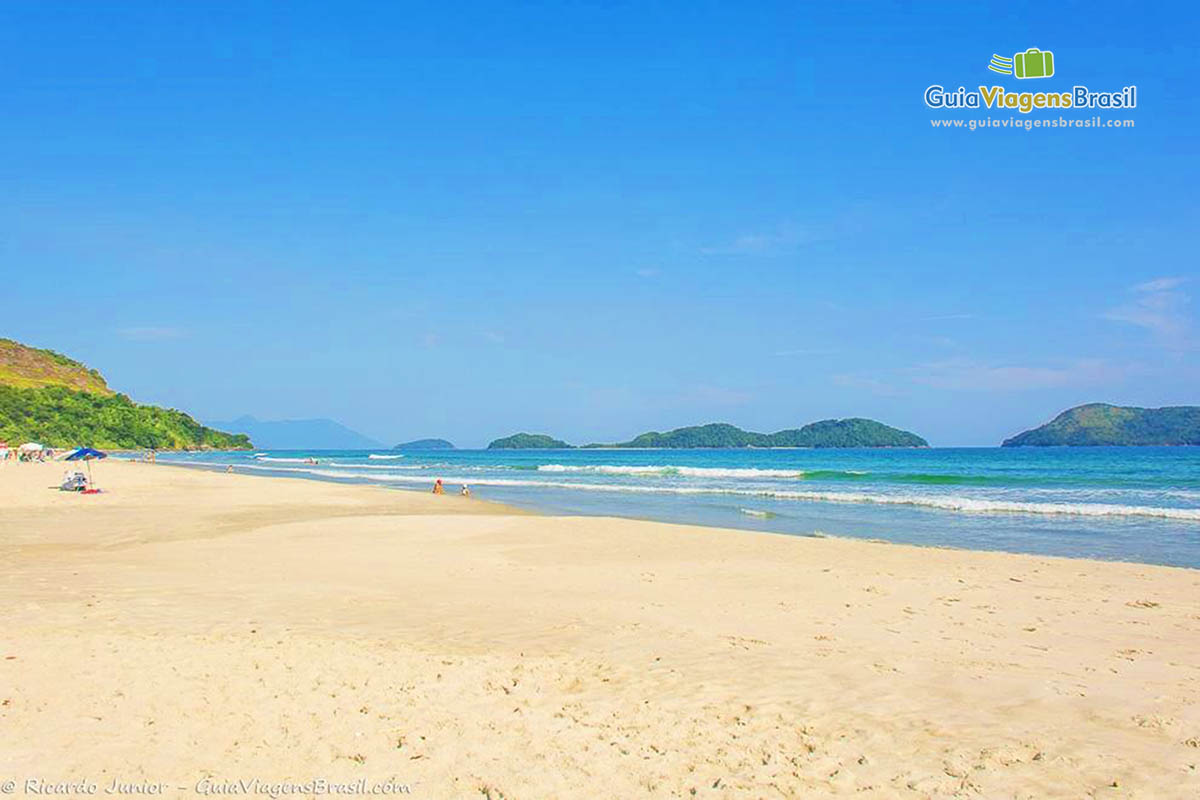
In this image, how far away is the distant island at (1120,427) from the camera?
131500 millimetres

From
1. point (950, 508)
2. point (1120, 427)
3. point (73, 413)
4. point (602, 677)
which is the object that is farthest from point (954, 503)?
point (1120, 427)

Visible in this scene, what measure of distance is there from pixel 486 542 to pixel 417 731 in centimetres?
1224

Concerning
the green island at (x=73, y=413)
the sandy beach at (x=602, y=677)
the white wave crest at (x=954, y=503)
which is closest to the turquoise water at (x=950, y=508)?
the white wave crest at (x=954, y=503)

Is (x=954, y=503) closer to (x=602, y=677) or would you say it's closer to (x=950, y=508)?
(x=950, y=508)

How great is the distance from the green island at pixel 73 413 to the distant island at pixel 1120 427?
166 m

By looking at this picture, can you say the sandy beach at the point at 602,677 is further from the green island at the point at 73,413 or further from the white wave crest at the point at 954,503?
the green island at the point at 73,413

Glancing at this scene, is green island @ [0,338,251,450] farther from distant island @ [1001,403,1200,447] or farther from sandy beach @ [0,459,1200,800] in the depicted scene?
distant island @ [1001,403,1200,447]

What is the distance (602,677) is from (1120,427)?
16157cm

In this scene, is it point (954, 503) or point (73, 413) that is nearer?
point (954, 503)

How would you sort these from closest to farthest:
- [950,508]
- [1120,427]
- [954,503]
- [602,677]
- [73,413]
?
[602,677], [950,508], [954,503], [73,413], [1120,427]

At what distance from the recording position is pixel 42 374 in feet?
466

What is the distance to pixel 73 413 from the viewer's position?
11581 centimetres

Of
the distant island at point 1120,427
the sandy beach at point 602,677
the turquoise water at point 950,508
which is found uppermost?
the distant island at point 1120,427

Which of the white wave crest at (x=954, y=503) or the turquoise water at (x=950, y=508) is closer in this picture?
the turquoise water at (x=950, y=508)
